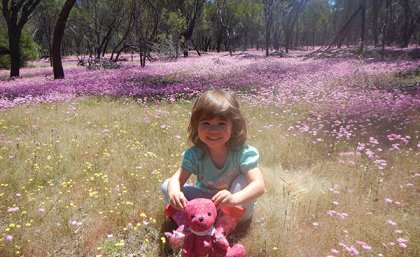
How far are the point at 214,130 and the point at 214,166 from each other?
1.76 feet

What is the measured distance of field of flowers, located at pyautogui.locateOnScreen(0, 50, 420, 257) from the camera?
3.84 meters

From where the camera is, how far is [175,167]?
5.75 metres

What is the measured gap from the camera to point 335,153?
21.5 ft

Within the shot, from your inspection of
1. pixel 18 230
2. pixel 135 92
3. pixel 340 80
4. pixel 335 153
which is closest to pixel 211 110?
pixel 18 230

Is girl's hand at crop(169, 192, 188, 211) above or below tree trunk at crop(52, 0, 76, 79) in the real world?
below

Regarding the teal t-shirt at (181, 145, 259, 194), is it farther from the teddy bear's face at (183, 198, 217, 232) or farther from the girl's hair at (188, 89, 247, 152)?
the teddy bear's face at (183, 198, 217, 232)

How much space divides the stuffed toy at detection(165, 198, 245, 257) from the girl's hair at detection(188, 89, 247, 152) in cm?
83

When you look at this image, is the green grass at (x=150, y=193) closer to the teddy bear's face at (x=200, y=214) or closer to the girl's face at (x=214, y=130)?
the teddy bear's face at (x=200, y=214)

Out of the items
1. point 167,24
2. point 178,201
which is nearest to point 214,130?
point 178,201

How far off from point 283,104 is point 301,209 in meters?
6.11

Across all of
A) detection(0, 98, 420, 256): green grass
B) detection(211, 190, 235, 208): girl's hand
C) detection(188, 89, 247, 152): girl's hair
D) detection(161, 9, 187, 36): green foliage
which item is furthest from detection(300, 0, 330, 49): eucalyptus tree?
detection(211, 190, 235, 208): girl's hand

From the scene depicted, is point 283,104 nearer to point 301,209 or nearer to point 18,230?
point 301,209

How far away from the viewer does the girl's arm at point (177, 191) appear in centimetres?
331

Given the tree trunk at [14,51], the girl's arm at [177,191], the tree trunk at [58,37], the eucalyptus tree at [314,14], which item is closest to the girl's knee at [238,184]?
the girl's arm at [177,191]
